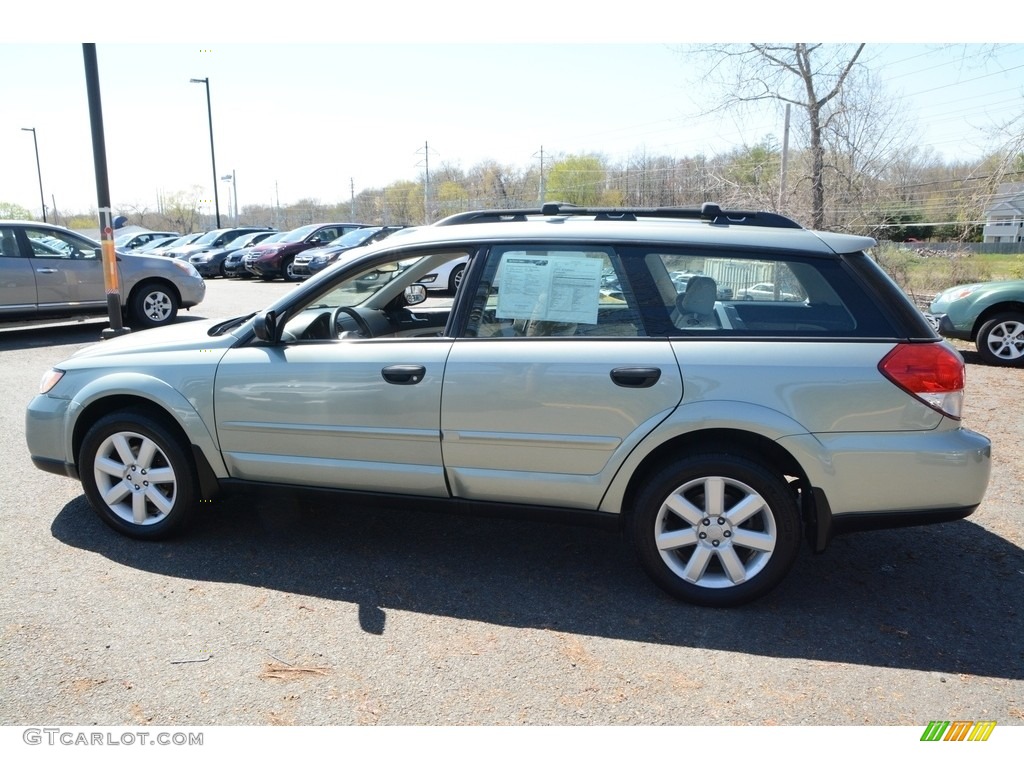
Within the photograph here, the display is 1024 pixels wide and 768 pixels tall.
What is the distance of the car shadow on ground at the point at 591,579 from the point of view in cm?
332

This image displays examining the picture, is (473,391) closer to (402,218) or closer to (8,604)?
(8,604)

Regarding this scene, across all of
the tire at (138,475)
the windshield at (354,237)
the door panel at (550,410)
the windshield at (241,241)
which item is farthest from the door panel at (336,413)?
the windshield at (241,241)

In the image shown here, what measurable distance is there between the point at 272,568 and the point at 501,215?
2248mm

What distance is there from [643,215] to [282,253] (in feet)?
63.4

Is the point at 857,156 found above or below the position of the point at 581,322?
above

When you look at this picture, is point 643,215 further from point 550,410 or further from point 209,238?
point 209,238

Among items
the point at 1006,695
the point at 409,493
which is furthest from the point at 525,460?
the point at 1006,695

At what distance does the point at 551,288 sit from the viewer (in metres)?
3.75

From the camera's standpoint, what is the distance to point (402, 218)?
4094cm

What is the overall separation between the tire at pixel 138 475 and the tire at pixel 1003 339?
888 cm

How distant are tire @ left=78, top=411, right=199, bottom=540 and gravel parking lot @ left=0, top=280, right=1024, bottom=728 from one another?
0.47 feet

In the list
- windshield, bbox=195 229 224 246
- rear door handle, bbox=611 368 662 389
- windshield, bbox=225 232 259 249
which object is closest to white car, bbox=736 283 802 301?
rear door handle, bbox=611 368 662 389

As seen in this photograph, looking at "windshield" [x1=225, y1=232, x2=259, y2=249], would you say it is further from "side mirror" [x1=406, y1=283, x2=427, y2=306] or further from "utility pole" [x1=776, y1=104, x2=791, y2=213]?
Answer: "side mirror" [x1=406, y1=283, x2=427, y2=306]

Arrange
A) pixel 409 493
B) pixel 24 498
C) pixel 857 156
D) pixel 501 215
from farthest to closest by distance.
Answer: pixel 857 156 → pixel 24 498 → pixel 501 215 → pixel 409 493
